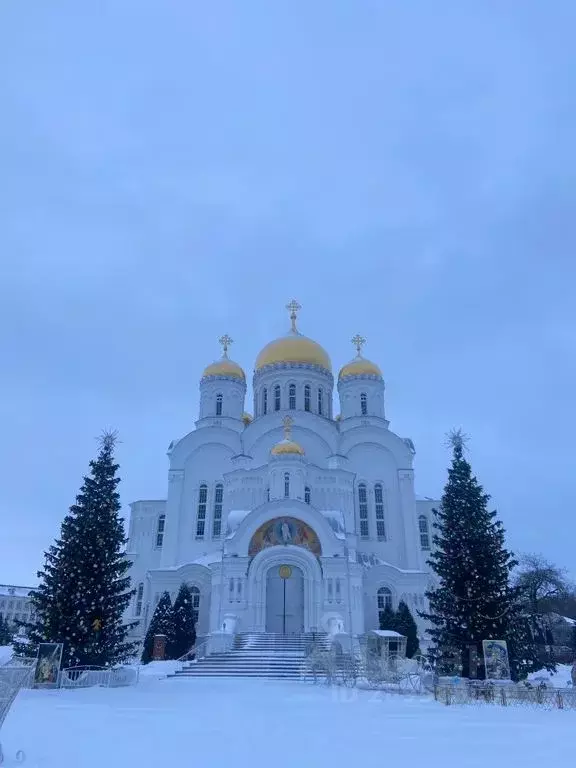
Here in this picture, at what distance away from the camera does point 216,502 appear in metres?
31.5

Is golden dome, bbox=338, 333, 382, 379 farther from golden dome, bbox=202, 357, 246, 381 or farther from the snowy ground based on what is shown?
the snowy ground

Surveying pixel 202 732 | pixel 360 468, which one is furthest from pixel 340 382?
pixel 202 732

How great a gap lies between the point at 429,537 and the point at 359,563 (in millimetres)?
7584

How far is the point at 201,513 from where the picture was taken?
103 ft

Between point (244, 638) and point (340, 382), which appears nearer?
point (244, 638)

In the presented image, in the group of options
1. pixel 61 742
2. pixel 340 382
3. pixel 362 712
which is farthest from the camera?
pixel 340 382

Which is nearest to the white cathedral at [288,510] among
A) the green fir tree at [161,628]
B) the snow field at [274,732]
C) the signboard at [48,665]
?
the green fir tree at [161,628]

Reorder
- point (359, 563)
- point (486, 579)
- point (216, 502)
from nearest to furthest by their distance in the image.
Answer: point (486, 579) < point (359, 563) < point (216, 502)

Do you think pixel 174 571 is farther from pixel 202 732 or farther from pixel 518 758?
pixel 518 758

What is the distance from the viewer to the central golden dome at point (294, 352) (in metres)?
35.6

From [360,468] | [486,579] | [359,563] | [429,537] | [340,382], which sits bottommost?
[486,579]

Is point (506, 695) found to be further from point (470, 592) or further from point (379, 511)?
point (379, 511)

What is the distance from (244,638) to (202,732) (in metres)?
15.8

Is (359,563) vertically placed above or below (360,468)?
below
